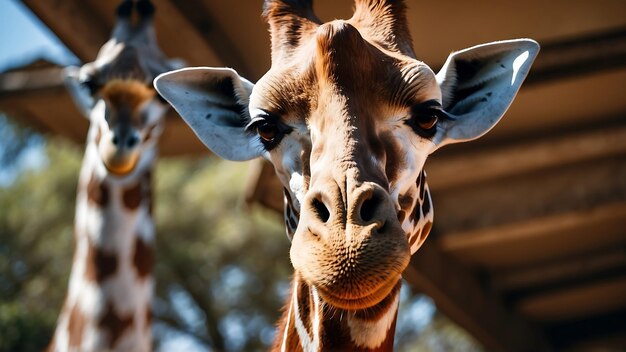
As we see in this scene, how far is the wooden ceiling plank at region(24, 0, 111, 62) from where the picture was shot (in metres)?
5.70

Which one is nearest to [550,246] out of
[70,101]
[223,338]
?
[70,101]

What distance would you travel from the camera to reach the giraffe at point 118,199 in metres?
5.27

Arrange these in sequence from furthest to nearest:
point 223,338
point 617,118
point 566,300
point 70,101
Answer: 1. point 223,338
2. point 566,300
3. point 70,101
4. point 617,118

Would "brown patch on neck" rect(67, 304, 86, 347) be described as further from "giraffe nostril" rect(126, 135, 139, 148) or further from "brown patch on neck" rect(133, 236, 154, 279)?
"giraffe nostril" rect(126, 135, 139, 148)

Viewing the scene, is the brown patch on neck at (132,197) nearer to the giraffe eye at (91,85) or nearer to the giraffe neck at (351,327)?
the giraffe eye at (91,85)

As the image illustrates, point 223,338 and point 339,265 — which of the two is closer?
point 339,265

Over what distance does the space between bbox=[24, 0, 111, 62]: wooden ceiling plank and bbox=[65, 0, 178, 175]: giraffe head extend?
289 millimetres

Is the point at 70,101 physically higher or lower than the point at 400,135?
lower

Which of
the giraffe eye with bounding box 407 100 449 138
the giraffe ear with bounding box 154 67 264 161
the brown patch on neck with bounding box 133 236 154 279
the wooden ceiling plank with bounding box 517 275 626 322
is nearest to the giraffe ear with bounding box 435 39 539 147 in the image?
the giraffe eye with bounding box 407 100 449 138

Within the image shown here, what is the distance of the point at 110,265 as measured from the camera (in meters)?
5.41

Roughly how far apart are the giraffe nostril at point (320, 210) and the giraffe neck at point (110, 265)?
2915 mm

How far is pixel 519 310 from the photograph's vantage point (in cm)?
973

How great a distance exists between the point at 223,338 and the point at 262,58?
10.3 metres

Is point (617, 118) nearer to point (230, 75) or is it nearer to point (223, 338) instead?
point (230, 75)
